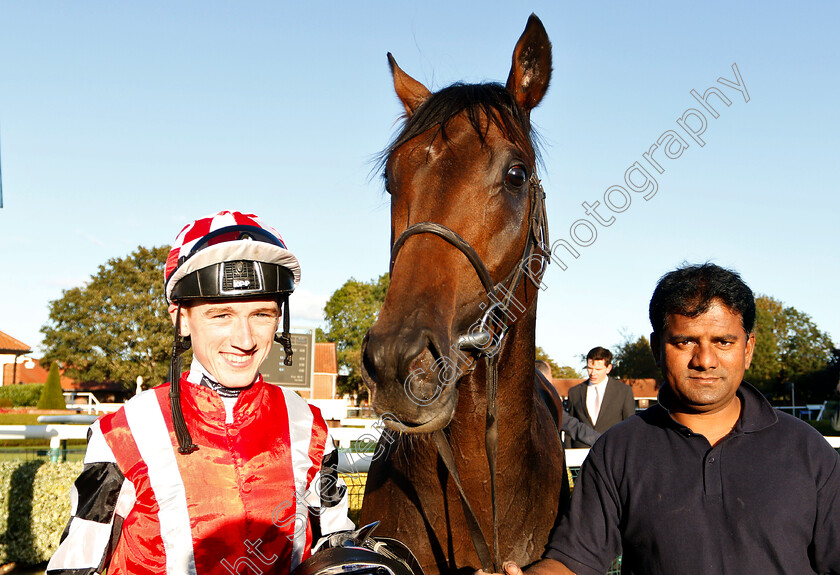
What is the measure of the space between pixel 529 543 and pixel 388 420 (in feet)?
2.80

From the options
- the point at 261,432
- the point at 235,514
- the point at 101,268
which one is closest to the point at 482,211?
the point at 261,432

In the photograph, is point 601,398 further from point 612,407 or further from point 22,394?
point 22,394

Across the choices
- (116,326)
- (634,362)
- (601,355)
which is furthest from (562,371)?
(601,355)

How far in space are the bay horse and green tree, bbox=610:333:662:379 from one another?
46033mm

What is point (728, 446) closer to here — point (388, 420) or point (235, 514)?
point (388, 420)

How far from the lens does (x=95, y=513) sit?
1.49 m

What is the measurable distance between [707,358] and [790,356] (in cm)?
4759

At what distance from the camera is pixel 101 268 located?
41.9 metres

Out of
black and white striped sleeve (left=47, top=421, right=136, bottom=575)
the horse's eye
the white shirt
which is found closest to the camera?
black and white striped sleeve (left=47, top=421, right=136, bottom=575)

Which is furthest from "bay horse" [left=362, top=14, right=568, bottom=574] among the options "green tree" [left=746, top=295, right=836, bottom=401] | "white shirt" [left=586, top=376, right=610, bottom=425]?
"green tree" [left=746, top=295, right=836, bottom=401]

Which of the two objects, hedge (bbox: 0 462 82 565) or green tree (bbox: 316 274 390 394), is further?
green tree (bbox: 316 274 390 394)

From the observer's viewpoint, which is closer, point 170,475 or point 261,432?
point 170,475

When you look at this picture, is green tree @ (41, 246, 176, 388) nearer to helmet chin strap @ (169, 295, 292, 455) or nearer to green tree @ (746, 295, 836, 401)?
green tree @ (746, 295, 836, 401)

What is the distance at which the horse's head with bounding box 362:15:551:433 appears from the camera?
5.67ft
